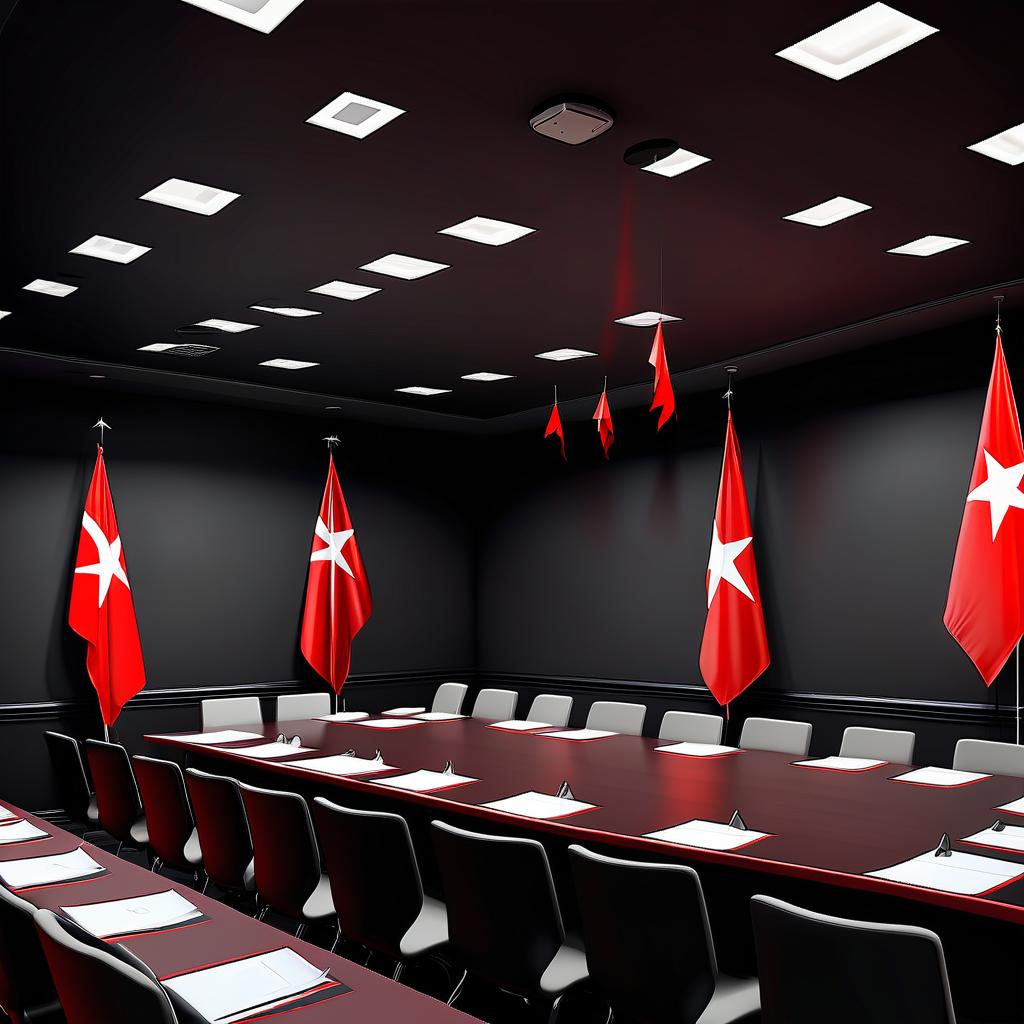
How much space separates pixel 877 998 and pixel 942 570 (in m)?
4.98

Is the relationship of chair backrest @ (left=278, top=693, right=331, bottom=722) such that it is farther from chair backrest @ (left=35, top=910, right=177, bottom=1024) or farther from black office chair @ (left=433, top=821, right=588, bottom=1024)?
chair backrest @ (left=35, top=910, right=177, bottom=1024)

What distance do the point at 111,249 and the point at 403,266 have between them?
1512 millimetres

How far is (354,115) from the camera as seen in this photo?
11.7 feet

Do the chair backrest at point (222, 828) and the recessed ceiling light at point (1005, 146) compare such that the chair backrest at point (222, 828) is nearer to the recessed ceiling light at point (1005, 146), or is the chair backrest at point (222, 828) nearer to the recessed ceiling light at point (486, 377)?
the recessed ceiling light at point (1005, 146)

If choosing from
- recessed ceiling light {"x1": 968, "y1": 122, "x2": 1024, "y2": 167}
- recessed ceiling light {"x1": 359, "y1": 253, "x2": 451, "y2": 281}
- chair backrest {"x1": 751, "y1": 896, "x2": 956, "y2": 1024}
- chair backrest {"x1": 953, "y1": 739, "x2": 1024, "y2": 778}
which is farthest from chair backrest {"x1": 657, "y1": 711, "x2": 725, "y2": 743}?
chair backrest {"x1": 751, "y1": 896, "x2": 956, "y2": 1024}

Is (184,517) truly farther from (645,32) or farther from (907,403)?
(645,32)

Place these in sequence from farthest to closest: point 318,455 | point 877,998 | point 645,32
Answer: point 318,455 → point 645,32 → point 877,998

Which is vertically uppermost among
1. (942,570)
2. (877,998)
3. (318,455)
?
(318,455)

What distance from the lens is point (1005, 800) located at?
3912mm

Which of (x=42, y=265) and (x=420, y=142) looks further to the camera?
(x=42, y=265)

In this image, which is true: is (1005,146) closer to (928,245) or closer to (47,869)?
(928,245)

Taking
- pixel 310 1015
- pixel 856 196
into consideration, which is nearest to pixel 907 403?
pixel 856 196

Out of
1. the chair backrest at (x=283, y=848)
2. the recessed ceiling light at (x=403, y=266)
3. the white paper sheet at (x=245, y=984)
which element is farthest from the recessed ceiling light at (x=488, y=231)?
the white paper sheet at (x=245, y=984)

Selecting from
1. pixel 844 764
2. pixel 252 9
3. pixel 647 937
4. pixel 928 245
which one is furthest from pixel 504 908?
pixel 928 245
